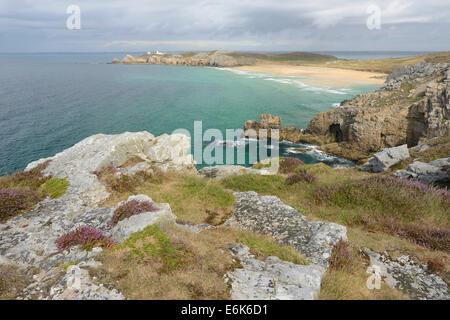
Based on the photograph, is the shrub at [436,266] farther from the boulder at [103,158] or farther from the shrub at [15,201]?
the shrub at [15,201]

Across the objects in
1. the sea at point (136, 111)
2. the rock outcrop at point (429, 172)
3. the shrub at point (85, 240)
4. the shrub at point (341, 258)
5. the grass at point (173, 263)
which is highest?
the sea at point (136, 111)

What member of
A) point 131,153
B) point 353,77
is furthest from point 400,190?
point 353,77

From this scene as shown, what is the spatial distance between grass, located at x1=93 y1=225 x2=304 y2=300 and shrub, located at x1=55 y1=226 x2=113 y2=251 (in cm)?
112

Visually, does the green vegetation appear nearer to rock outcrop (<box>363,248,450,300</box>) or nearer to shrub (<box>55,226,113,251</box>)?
shrub (<box>55,226,113,251</box>)

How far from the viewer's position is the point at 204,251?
7668 mm

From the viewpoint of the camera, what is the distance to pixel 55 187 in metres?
14.0

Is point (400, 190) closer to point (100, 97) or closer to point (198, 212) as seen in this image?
point (198, 212)

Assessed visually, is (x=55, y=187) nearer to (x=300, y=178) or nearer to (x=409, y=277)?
(x=300, y=178)

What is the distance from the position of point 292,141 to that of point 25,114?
59210mm

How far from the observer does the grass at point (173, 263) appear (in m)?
5.88

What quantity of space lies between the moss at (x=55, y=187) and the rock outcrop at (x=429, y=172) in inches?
829

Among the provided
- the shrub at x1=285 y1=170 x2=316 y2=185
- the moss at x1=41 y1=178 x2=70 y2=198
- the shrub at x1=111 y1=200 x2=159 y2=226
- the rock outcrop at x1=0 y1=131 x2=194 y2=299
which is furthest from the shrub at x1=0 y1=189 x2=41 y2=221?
the shrub at x1=285 y1=170 x2=316 y2=185

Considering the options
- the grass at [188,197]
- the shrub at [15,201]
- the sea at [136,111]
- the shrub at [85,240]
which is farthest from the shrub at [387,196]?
the sea at [136,111]

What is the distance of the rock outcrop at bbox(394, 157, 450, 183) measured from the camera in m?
15.2
